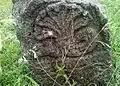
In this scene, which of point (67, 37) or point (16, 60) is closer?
point (67, 37)

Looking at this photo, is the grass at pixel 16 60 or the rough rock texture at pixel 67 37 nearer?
the rough rock texture at pixel 67 37

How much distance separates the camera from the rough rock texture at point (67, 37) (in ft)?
7.70

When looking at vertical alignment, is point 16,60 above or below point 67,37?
below

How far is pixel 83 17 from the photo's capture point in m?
2.36

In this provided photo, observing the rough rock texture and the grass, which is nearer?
the rough rock texture

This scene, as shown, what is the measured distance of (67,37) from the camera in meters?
2.41

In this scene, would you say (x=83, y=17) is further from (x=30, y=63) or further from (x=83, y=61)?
(x=30, y=63)

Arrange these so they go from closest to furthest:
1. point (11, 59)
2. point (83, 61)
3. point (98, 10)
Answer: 1. point (98, 10)
2. point (83, 61)
3. point (11, 59)

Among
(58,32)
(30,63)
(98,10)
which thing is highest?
(98,10)

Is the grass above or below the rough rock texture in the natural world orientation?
below

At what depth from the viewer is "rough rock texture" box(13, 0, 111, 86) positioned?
235 centimetres

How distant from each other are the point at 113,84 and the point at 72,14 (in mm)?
693

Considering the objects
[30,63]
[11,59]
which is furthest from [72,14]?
[11,59]

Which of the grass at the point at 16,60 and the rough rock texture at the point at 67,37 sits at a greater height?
the rough rock texture at the point at 67,37
